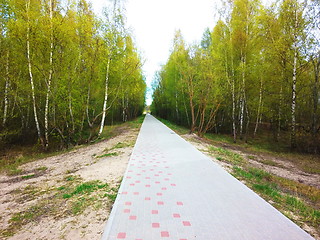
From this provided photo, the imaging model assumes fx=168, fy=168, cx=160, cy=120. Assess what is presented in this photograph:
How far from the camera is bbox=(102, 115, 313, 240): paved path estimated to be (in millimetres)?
2199

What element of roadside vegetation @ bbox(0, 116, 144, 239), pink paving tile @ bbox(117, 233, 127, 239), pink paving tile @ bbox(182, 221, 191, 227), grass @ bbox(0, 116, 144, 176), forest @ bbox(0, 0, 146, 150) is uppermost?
forest @ bbox(0, 0, 146, 150)

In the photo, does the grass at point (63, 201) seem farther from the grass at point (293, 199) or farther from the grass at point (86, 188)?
the grass at point (293, 199)

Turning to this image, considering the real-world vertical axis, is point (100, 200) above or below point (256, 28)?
below

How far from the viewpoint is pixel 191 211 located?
2680mm

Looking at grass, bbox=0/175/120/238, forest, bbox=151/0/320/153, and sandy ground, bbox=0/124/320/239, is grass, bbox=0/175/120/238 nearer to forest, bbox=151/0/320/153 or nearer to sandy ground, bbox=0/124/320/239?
sandy ground, bbox=0/124/320/239

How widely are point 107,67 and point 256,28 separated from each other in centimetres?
1070

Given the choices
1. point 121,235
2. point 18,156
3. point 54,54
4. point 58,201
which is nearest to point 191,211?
point 121,235

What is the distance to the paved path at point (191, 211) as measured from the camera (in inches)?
86.6

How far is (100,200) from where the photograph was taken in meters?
3.20

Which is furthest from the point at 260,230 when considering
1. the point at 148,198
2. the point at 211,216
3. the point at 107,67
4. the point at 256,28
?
the point at 256,28

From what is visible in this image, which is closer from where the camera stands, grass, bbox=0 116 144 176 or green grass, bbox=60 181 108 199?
green grass, bbox=60 181 108 199

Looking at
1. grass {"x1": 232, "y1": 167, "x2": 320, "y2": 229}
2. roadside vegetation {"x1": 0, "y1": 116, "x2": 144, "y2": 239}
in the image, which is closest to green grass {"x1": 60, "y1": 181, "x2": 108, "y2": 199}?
roadside vegetation {"x1": 0, "y1": 116, "x2": 144, "y2": 239}

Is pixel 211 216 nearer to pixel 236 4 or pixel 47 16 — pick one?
pixel 47 16

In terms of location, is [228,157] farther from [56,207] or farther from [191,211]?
[56,207]
